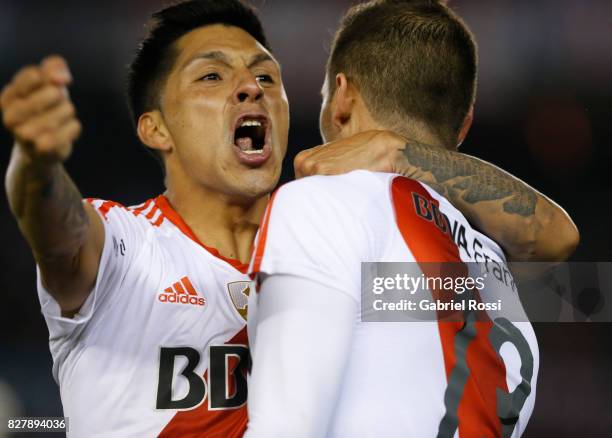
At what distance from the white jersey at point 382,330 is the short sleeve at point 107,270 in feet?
Answer: 1.96

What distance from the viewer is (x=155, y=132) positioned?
3152mm

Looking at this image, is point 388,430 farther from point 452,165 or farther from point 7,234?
point 7,234

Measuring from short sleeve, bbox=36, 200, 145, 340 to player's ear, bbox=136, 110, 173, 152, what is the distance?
648mm

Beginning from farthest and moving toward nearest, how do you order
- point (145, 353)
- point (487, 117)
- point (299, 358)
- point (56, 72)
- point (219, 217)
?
point (487, 117) < point (219, 217) < point (145, 353) < point (299, 358) < point (56, 72)

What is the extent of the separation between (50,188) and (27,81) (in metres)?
0.36

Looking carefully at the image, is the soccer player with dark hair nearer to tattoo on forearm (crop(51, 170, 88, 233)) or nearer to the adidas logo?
tattoo on forearm (crop(51, 170, 88, 233))

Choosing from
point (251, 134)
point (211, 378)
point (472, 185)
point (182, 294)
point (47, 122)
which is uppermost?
point (47, 122)

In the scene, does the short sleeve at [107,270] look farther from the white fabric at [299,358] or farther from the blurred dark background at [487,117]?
the blurred dark background at [487,117]

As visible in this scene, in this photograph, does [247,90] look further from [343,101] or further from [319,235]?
[319,235]

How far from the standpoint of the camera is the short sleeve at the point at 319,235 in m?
1.59

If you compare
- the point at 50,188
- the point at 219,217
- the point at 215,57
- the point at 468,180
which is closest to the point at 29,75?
the point at 50,188

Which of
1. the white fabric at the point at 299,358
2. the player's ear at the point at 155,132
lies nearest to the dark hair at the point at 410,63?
the white fabric at the point at 299,358

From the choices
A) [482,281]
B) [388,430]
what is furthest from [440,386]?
[482,281]

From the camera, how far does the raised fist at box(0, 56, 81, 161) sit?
1.38 metres
